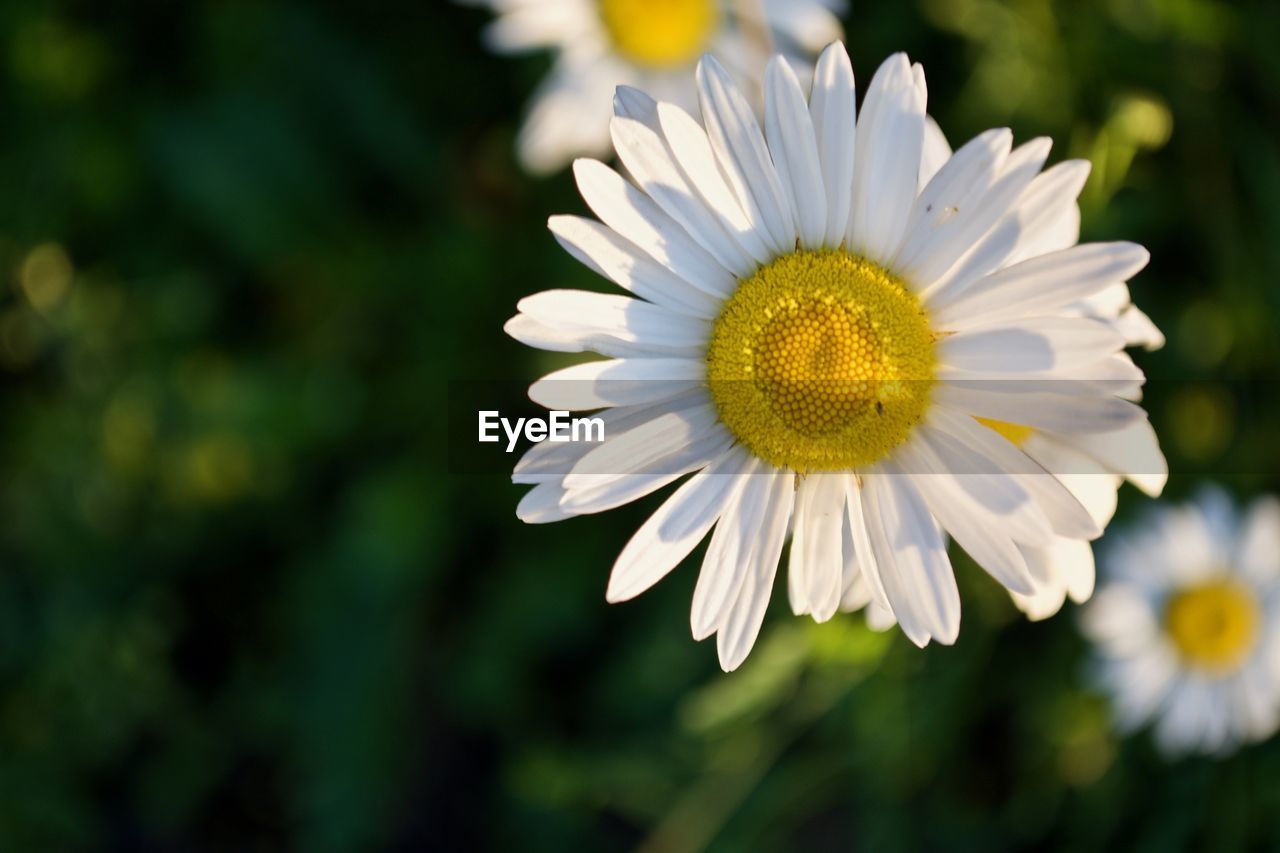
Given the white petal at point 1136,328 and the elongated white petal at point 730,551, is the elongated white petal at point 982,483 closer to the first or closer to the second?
the elongated white petal at point 730,551

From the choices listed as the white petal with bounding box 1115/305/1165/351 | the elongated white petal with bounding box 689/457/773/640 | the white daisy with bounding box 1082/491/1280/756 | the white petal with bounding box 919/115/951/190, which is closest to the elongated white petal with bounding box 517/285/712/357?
Answer: the elongated white petal with bounding box 689/457/773/640

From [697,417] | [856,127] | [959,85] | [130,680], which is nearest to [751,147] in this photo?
[856,127]

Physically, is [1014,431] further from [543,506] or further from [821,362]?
[543,506]

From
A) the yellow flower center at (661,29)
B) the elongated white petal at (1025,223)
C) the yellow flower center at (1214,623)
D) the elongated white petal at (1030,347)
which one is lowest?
the yellow flower center at (1214,623)

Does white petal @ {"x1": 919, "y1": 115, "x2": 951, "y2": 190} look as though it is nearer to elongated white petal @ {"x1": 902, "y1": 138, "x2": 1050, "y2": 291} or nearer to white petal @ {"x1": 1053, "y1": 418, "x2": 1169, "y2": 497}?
elongated white petal @ {"x1": 902, "y1": 138, "x2": 1050, "y2": 291}

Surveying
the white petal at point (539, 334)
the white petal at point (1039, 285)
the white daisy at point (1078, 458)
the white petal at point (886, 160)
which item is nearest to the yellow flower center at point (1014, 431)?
the white daisy at point (1078, 458)

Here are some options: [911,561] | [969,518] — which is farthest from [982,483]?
[911,561]
